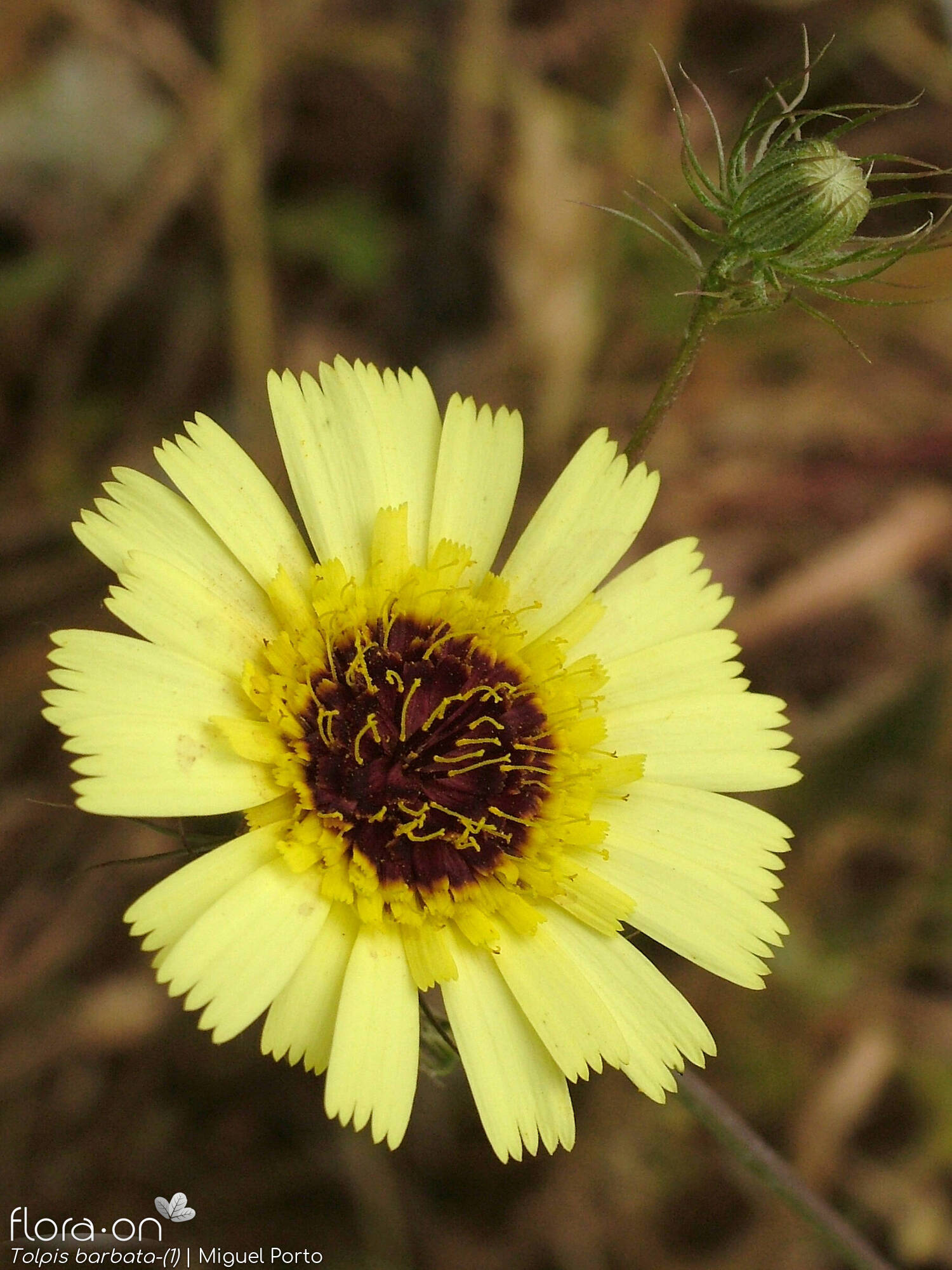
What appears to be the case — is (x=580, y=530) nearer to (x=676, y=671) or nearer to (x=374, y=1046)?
(x=676, y=671)

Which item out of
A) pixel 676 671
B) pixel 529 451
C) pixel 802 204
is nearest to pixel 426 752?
pixel 676 671

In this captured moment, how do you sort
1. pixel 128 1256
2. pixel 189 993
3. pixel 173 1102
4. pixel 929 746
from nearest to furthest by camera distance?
pixel 189 993 → pixel 128 1256 → pixel 173 1102 → pixel 929 746

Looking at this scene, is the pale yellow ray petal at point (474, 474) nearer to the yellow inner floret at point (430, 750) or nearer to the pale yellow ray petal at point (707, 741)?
the yellow inner floret at point (430, 750)

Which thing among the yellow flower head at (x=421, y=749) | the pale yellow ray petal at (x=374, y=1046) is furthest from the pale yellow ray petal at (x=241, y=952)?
the pale yellow ray petal at (x=374, y=1046)

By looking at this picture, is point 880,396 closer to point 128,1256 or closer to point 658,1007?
point 658,1007

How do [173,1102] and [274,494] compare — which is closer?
[274,494]

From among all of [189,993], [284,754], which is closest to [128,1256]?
[189,993]

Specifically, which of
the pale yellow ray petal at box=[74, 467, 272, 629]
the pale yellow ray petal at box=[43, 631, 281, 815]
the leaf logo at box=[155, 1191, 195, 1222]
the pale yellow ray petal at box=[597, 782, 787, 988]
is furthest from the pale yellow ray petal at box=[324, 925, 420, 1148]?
the leaf logo at box=[155, 1191, 195, 1222]
